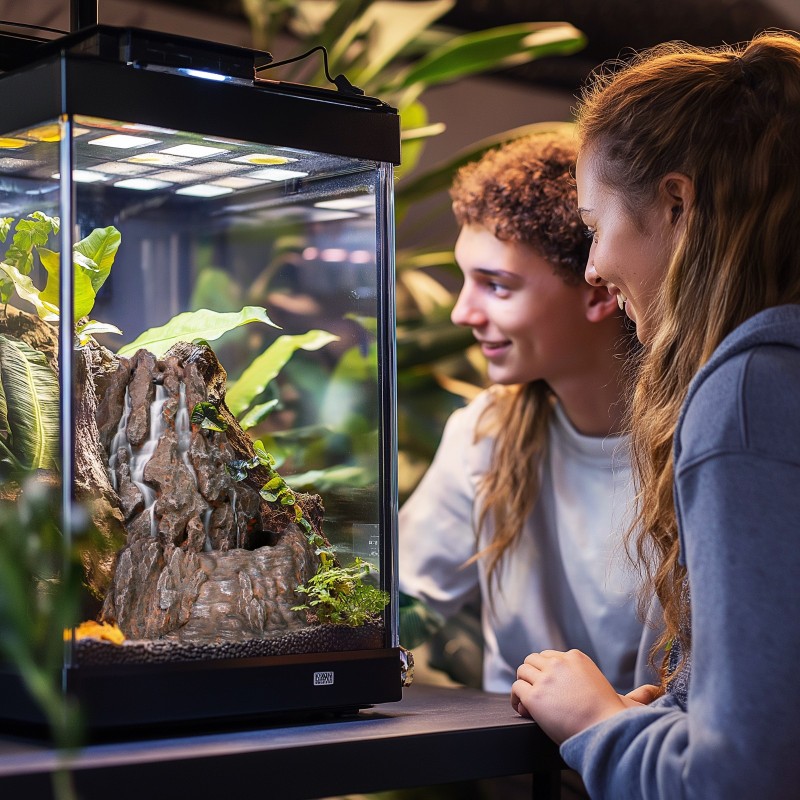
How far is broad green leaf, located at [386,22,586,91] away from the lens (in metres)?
2.23

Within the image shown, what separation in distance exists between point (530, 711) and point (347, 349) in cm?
41

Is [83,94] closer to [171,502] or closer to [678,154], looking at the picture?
[171,502]

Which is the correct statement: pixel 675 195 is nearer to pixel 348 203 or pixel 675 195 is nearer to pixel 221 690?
pixel 348 203

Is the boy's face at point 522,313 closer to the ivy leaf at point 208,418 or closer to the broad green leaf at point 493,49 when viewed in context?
the broad green leaf at point 493,49

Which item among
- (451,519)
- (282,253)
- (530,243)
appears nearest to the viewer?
(282,253)

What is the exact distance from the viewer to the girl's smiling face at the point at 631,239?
3.50 feet

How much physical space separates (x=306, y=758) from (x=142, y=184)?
567mm

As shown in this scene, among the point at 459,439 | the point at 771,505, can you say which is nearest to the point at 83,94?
the point at 771,505

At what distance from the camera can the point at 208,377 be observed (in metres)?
1.09

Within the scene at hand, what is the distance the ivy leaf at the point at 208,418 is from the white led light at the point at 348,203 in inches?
9.8

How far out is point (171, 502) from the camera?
1.04 m

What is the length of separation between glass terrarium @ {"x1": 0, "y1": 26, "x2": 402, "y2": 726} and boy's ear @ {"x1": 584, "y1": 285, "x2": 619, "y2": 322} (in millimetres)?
682

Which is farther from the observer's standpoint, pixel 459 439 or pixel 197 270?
pixel 459 439

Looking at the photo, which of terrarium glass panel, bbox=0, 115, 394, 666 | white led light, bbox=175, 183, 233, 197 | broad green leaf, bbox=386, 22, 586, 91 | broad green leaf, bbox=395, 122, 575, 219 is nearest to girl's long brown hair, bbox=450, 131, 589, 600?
broad green leaf, bbox=395, 122, 575, 219
